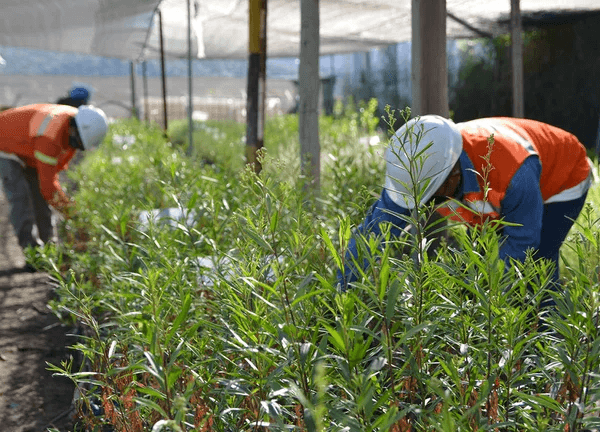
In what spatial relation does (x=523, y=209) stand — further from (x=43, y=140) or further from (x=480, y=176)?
(x=43, y=140)

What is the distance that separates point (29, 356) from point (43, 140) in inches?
89.7

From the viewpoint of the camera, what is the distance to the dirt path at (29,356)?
3422 millimetres

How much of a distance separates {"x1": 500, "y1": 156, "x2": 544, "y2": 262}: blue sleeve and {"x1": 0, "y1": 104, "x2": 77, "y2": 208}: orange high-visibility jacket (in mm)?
3995

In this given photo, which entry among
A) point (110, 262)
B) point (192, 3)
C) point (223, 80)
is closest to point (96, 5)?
point (192, 3)

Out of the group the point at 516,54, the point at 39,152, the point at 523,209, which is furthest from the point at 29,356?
the point at 516,54

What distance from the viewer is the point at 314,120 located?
17.4 ft

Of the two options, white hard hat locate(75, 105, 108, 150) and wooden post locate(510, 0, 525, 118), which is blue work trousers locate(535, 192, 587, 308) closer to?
wooden post locate(510, 0, 525, 118)

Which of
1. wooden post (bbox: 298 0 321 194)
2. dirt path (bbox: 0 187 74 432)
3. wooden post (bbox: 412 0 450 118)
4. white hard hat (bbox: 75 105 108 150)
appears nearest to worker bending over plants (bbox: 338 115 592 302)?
wooden post (bbox: 412 0 450 118)

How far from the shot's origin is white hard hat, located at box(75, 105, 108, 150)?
19.6ft

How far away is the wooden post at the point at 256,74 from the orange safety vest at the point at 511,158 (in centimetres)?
266

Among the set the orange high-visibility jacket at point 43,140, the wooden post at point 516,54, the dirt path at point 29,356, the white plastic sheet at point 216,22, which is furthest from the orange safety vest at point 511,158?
the white plastic sheet at point 216,22

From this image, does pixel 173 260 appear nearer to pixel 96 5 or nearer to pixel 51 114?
pixel 51 114

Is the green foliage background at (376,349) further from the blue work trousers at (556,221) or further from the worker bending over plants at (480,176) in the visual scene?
the blue work trousers at (556,221)

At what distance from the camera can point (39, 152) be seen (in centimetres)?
589
